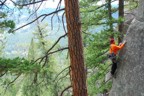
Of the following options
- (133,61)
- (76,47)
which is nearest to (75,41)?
(76,47)

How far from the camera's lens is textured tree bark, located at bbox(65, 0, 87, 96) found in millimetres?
8523

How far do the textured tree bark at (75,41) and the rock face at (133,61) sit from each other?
15.9 feet

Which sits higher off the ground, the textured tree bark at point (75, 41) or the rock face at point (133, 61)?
the textured tree bark at point (75, 41)

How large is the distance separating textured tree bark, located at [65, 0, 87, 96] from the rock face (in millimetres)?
4856

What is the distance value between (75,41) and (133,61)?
5.18 meters

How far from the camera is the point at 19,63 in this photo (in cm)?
772

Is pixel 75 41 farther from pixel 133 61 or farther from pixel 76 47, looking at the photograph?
pixel 133 61

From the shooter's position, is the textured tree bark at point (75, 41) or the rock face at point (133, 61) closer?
the textured tree bark at point (75, 41)

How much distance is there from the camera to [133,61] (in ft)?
42.8

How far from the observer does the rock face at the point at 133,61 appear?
1283cm

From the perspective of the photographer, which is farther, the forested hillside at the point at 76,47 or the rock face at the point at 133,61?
the rock face at the point at 133,61

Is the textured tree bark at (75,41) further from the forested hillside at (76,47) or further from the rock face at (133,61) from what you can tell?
the rock face at (133,61)

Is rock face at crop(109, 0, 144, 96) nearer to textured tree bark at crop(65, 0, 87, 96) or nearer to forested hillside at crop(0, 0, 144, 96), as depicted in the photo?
forested hillside at crop(0, 0, 144, 96)

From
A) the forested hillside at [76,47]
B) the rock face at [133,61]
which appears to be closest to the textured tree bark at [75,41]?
the forested hillside at [76,47]
